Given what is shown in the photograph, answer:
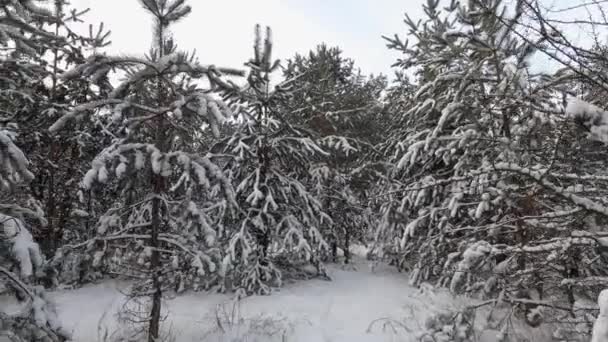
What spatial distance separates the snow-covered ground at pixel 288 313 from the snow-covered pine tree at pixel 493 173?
97cm

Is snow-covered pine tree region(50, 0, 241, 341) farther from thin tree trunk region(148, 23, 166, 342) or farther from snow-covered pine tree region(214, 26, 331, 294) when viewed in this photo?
snow-covered pine tree region(214, 26, 331, 294)

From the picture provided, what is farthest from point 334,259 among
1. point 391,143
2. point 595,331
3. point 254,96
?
point 595,331

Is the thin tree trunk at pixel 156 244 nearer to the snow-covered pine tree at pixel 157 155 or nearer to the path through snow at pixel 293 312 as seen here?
the snow-covered pine tree at pixel 157 155

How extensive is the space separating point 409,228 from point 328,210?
13.0ft

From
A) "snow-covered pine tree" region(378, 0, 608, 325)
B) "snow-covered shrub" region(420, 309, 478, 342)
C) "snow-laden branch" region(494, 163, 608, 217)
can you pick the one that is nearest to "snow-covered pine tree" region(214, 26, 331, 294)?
"snow-covered pine tree" region(378, 0, 608, 325)

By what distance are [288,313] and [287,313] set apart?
2cm

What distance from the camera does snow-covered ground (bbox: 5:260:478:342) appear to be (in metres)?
5.89

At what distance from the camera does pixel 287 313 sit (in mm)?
6664

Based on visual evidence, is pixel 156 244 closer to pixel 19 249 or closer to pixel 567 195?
pixel 19 249

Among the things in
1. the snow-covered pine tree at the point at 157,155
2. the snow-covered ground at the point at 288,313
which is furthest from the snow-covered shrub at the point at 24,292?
the snow-covered ground at the point at 288,313

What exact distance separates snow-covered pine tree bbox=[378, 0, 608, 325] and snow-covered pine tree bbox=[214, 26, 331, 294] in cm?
234

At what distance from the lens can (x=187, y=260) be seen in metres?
5.56

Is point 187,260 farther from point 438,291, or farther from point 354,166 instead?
point 354,166

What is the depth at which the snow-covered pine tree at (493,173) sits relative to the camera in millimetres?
4316
